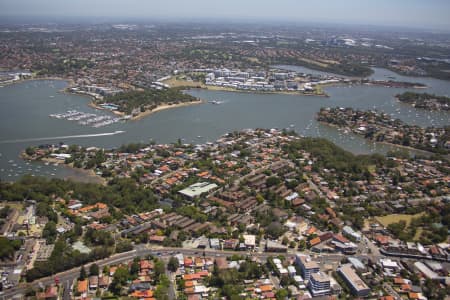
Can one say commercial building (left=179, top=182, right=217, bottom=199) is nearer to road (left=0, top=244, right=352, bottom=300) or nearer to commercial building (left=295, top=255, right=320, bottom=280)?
road (left=0, top=244, right=352, bottom=300)

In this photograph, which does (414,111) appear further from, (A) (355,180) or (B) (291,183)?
(B) (291,183)

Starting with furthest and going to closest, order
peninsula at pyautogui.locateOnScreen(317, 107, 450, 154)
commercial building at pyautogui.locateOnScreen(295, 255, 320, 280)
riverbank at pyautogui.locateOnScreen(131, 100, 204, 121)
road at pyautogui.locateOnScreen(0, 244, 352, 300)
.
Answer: riverbank at pyautogui.locateOnScreen(131, 100, 204, 121) → peninsula at pyautogui.locateOnScreen(317, 107, 450, 154) → commercial building at pyautogui.locateOnScreen(295, 255, 320, 280) → road at pyautogui.locateOnScreen(0, 244, 352, 300)

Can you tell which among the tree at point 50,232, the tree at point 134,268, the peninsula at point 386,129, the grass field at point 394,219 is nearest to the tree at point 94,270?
the tree at point 134,268

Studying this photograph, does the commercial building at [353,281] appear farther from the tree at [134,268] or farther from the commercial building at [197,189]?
the commercial building at [197,189]

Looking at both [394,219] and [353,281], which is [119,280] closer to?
[353,281]

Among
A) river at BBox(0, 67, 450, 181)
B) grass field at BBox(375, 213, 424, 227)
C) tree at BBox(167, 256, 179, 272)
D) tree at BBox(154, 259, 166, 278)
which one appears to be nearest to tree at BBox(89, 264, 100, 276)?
tree at BBox(154, 259, 166, 278)

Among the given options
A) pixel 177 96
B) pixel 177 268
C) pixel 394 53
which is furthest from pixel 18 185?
pixel 394 53
